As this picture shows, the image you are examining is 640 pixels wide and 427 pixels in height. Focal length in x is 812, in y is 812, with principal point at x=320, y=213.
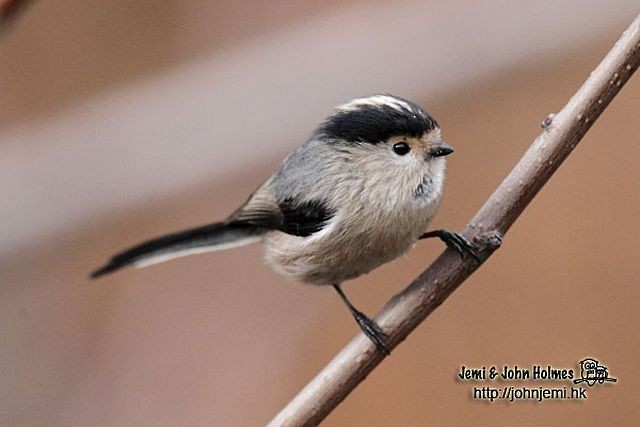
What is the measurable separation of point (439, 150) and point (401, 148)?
6cm

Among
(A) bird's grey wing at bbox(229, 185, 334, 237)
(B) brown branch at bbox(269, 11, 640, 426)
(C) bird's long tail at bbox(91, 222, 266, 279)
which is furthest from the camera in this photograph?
(C) bird's long tail at bbox(91, 222, 266, 279)

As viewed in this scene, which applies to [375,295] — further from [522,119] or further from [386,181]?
[386,181]

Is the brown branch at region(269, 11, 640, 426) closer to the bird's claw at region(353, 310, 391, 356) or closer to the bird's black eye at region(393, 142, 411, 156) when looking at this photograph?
the bird's claw at region(353, 310, 391, 356)

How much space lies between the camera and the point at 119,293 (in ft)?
7.59

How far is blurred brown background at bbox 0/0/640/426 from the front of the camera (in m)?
1.97

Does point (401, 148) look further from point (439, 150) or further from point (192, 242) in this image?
point (192, 242)

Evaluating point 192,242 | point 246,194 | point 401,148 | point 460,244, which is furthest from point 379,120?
point 246,194

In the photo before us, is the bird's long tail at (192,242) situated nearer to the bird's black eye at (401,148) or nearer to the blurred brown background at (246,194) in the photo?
the bird's black eye at (401,148)

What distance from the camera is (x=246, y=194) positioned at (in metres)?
2.40

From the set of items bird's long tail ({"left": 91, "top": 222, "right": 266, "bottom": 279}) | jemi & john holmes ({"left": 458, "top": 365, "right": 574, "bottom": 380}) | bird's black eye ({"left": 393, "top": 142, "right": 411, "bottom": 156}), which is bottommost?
jemi & john holmes ({"left": 458, "top": 365, "right": 574, "bottom": 380})

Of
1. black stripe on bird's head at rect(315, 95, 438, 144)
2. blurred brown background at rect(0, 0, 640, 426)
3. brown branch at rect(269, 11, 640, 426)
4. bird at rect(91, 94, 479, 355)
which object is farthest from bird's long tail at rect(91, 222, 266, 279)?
blurred brown background at rect(0, 0, 640, 426)

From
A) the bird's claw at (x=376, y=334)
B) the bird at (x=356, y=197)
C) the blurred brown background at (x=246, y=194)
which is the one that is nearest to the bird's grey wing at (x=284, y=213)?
the bird at (x=356, y=197)

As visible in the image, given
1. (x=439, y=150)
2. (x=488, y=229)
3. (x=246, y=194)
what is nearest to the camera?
(x=488, y=229)

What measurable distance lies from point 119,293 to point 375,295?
2.40ft
